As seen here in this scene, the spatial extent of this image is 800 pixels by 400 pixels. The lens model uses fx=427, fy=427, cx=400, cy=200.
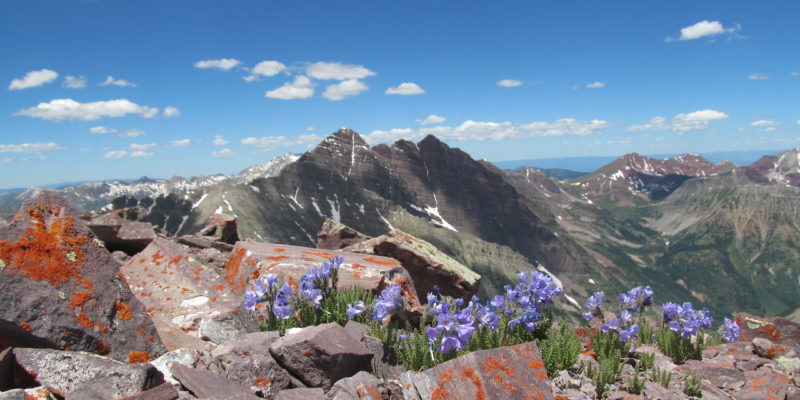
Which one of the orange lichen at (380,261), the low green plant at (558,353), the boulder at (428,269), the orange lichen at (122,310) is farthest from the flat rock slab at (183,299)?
the boulder at (428,269)

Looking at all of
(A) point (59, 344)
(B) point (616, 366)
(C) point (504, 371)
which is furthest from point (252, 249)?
(B) point (616, 366)

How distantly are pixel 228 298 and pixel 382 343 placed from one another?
4.52 m

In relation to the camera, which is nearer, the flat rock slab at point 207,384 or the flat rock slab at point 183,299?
the flat rock slab at point 207,384

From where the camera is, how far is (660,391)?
7.42m

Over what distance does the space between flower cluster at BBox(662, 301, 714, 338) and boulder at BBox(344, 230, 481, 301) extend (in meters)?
9.90

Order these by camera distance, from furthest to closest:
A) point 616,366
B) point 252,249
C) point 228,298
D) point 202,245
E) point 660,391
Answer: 1. point 202,245
2. point 252,249
3. point 228,298
4. point 616,366
5. point 660,391

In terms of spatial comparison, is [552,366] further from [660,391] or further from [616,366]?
[660,391]

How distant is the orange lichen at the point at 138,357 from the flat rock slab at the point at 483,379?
12.8ft

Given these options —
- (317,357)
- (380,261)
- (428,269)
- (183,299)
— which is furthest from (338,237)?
(317,357)

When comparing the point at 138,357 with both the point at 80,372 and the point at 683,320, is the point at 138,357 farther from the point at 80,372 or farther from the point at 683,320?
the point at 683,320

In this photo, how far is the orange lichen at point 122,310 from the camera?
6.79 meters

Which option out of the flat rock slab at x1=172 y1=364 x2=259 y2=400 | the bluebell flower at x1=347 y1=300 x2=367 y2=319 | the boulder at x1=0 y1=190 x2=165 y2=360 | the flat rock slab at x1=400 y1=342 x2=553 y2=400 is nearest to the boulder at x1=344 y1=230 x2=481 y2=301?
the bluebell flower at x1=347 y1=300 x2=367 y2=319

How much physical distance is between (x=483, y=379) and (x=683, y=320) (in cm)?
657

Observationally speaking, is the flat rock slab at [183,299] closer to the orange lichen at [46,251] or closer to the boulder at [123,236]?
the orange lichen at [46,251]
